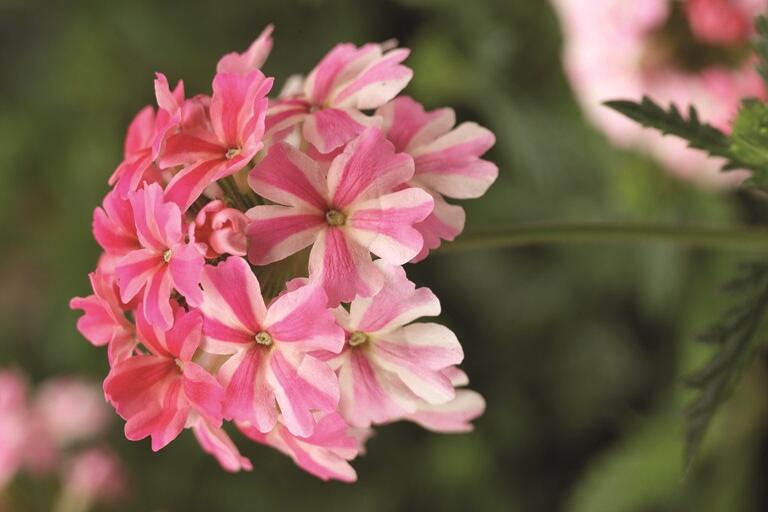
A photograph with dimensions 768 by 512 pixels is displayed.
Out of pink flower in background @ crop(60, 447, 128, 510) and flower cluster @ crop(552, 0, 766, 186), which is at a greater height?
flower cluster @ crop(552, 0, 766, 186)

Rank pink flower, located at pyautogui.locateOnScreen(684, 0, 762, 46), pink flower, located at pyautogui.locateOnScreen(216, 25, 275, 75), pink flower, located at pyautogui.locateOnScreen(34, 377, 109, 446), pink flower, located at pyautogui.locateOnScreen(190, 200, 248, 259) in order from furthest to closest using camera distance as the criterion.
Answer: pink flower, located at pyautogui.locateOnScreen(34, 377, 109, 446) < pink flower, located at pyautogui.locateOnScreen(684, 0, 762, 46) < pink flower, located at pyautogui.locateOnScreen(216, 25, 275, 75) < pink flower, located at pyautogui.locateOnScreen(190, 200, 248, 259)

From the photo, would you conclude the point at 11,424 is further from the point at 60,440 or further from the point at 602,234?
the point at 602,234

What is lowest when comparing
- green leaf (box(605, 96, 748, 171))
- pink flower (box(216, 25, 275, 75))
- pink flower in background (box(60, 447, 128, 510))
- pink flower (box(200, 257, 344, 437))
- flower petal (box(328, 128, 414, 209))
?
pink flower in background (box(60, 447, 128, 510))

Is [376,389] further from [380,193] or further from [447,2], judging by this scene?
[447,2]

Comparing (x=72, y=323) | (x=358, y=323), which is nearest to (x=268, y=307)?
(x=358, y=323)

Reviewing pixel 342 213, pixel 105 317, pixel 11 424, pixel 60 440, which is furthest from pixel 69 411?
pixel 342 213

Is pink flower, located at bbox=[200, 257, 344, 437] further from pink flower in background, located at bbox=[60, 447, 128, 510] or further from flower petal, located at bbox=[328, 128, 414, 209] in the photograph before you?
pink flower in background, located at bbox=[60, 447, 128, 510]

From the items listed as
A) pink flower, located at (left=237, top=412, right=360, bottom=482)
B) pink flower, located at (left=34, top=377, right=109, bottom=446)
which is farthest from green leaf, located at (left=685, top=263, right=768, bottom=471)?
pink flower, located at (left=34, top=377, right=109, bottom=446)

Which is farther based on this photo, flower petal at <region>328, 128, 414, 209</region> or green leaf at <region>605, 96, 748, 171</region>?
green leaf at <region>605, 96, 748, 171</region>
